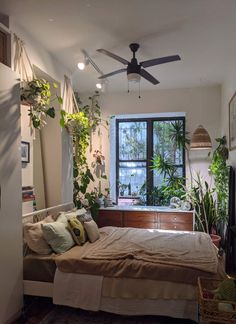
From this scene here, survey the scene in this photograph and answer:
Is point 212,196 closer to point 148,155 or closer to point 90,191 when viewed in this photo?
point 148,155

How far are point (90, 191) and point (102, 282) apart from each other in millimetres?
2773

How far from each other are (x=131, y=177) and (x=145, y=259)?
9.63ft

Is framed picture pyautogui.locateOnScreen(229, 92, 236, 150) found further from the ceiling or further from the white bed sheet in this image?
the white bed sheet

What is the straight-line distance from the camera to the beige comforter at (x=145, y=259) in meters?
2.35

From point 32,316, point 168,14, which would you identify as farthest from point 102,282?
point 168,14

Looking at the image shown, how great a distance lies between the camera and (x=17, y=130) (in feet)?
8.40

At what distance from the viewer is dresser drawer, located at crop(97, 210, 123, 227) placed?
4.61 meters

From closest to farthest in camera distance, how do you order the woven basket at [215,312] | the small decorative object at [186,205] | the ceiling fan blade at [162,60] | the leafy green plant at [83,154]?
1. the woven basket at [215,312]
2. the ceiling fan blade at [162,60]
3. the leafy green plant at [83,154]
4. the small decorative object at [186,205]

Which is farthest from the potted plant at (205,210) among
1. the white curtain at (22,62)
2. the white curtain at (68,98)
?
the white curtain at (22,62)

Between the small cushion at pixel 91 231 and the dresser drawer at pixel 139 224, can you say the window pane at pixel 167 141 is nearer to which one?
the dresser drawer at pixel 139 224

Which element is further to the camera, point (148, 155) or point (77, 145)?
point (148, 155)

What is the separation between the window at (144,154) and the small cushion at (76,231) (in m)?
2.27

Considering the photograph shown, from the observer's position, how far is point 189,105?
4.86 meters

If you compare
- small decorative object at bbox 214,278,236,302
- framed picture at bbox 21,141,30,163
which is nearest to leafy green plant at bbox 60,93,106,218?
framed picture at bbox 21,141,30,163
